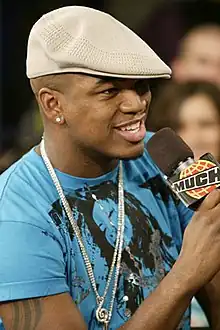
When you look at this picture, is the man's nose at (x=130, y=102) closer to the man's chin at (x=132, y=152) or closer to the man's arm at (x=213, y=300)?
the man's chin at (x=132, y=152)

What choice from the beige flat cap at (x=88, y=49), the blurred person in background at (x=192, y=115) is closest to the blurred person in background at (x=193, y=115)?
the blurred person in background at (x=192, y=115)

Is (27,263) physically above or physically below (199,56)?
above

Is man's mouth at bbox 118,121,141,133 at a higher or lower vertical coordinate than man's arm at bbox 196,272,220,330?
higher

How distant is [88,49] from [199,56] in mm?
2530

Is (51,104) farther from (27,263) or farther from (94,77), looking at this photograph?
(27,263)

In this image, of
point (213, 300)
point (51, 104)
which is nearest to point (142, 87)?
point (51, 104)

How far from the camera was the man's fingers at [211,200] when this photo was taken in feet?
6.39

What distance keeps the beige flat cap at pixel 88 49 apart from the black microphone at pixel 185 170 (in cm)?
17

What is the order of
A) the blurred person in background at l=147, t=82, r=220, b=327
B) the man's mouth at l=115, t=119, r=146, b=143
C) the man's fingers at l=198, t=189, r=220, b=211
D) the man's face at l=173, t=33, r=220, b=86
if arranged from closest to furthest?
the man's fingers at l=198, t=189, r=220, b=211
the man's mouth at l=115, t=119, r=146, b=143
the blurred person in background at l=147, t=82, r=220, b=327
the man's face at l=173, t=33, r=220, b=86

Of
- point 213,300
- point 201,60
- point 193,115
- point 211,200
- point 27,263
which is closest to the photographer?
point 211,200

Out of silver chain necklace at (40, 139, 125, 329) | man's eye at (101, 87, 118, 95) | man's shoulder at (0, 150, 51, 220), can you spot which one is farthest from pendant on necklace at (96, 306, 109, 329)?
man's eye at (101, 87, 118, 95)

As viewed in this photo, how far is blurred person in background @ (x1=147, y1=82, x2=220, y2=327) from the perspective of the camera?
12.2ft

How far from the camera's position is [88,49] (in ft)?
6.95

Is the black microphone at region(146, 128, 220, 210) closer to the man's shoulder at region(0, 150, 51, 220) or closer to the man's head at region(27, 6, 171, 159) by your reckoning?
the man's head at region(27, 6, 171, 159)
